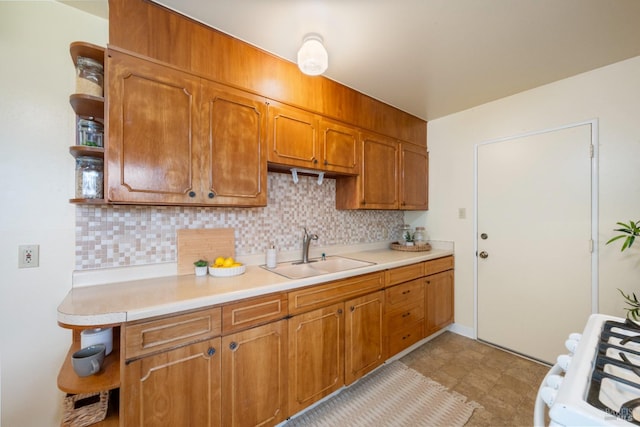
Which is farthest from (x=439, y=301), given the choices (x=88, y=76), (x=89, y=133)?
(x=88, y=76)

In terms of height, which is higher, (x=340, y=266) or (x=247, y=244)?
(x=247, y=244)

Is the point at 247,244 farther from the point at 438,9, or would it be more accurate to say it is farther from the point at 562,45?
the point at 562,45

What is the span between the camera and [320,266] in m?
2.19

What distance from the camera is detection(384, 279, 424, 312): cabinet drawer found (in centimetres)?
204

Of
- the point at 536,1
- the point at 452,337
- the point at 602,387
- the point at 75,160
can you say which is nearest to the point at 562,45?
the point at 536,1

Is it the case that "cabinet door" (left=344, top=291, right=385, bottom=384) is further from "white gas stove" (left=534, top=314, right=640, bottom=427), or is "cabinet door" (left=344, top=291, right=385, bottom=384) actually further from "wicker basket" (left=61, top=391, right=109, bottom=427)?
"wicker basket" (left=61, top=391, right=109, bottom=427)

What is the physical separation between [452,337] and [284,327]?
7.02 ft

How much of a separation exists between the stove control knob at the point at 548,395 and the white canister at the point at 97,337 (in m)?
1.65

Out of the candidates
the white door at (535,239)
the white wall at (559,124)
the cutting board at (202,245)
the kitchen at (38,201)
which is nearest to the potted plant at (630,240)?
the white wall at (559,124)

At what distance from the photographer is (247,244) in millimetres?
1911

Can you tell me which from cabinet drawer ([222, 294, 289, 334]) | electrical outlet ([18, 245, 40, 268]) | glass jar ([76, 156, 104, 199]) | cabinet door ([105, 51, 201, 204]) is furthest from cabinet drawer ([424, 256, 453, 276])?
electrical outlet ([18, 245, 40, 268])

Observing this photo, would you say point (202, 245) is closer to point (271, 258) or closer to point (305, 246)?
point (271, 258)

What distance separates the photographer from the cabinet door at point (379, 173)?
2318 mm

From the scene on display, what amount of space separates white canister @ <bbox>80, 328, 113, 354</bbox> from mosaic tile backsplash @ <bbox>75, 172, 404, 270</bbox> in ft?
1.26
